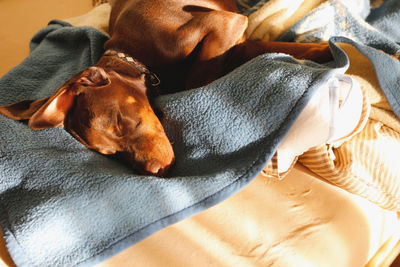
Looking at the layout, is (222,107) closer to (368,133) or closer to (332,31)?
(368,133)

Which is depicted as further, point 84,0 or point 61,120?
point 84,0

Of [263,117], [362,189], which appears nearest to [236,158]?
[263,117]

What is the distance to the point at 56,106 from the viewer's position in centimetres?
114

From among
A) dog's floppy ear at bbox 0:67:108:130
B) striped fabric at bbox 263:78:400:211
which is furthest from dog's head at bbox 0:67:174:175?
striped fabric at bbox 263:78:400:211

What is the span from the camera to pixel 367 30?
4.96 feet

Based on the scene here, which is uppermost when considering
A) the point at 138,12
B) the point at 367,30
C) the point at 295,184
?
the point at 138,12

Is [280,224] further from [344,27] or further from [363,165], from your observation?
[344,27]

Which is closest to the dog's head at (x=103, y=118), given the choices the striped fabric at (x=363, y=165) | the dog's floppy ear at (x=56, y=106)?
the dog's floppy ear at (x=56, y=106)

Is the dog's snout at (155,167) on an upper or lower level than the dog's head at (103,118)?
lower

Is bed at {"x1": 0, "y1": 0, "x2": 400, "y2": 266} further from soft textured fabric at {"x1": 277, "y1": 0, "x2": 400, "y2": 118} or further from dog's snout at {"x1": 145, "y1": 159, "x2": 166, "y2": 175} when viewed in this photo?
soft textured fabric at {"x1": 277, "y1": 0, "x2": 400, "y2": 118}

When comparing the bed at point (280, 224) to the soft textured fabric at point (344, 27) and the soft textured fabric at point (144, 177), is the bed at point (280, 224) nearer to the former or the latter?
the soft textured fabric at point (144, 177)

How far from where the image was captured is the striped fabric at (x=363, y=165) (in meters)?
1.06

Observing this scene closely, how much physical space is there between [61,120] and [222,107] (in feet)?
2.00

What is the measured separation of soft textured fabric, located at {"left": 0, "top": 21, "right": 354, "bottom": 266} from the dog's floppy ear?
39 millimetres
